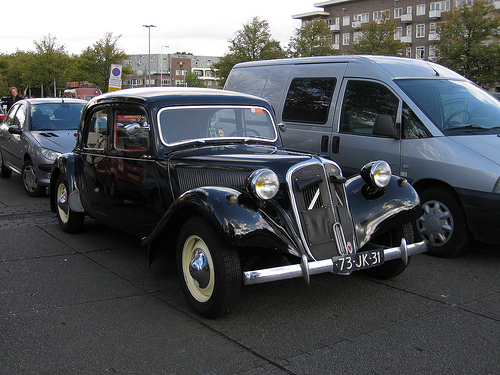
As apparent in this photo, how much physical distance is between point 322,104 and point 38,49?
5677 centimetres

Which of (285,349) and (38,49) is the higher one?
(38,49)

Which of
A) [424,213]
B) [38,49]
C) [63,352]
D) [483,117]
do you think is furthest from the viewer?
[38,49]

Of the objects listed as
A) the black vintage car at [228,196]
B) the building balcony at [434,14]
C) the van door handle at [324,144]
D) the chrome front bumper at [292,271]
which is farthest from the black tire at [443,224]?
the building balcony at [434,14]

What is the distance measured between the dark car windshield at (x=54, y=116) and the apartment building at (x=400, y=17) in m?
59.9

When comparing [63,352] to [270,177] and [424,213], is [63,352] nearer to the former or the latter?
[270,177]

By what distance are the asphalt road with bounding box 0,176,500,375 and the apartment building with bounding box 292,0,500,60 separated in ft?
213

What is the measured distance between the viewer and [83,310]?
4.35m

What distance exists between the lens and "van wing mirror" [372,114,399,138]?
6156 millimetres

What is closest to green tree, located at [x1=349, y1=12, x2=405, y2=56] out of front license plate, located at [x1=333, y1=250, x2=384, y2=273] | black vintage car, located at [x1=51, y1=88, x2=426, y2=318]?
black vintage car, located at [x1=51, y1=88, x2=426, y2=318]

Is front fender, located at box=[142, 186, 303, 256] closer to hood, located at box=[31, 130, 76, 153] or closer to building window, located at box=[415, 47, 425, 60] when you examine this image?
hood, located at box=[31, 130, 76, 153]

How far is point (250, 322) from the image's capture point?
411 cm

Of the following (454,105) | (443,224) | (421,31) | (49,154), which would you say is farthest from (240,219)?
(421,31)

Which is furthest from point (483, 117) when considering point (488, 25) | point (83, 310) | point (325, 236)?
point (488, 25)

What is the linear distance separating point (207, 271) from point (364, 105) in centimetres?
376
